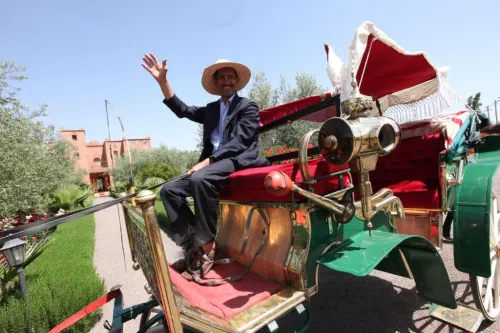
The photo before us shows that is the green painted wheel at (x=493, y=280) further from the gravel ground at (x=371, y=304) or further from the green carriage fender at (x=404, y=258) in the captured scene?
the green carriage fender at (x=404, y=258)

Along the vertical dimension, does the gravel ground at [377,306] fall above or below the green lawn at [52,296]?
below

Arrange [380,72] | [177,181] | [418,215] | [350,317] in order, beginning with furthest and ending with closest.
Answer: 1. [380,72]
2. [350,317]
3. [418,215]
4. [177,181]

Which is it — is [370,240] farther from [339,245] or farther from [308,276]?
[308,276]

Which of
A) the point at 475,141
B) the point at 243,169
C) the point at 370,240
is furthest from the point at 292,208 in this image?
the point at 475,141

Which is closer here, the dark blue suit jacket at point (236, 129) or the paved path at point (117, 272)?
the dark blue suit jacket at point (236, 129)

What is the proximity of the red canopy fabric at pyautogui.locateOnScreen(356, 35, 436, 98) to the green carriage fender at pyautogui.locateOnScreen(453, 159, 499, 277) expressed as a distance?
1.30 metres

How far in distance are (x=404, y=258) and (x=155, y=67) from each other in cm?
256

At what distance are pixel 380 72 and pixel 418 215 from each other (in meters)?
1.68

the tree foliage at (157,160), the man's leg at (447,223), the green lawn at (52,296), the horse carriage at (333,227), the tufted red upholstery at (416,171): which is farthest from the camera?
the tree foliage at (157,160)

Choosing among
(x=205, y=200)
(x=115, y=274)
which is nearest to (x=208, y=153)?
(x=205, y=200)

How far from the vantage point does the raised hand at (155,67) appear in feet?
8.52

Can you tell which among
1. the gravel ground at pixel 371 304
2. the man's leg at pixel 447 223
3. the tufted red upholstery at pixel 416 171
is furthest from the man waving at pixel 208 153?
the man's leg at pixel 447 223

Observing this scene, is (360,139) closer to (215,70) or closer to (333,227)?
(333,227)

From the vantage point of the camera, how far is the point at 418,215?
2.69 m
